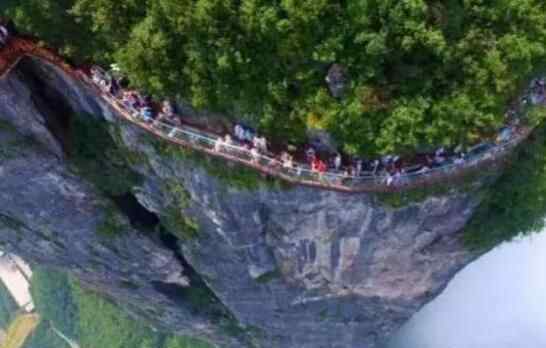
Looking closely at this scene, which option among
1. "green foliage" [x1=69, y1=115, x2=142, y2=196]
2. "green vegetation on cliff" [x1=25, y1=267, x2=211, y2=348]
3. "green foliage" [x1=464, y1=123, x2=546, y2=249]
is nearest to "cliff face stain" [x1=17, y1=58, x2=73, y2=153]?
"green foliage" [x1=69, y1=115, x2=142, y2=196]

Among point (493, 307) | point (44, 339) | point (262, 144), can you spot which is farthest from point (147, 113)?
point (44, 339)

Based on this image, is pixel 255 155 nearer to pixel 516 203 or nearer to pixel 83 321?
pixel 516 203

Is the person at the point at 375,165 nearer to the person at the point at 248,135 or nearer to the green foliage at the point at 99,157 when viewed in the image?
the person at the point at 248,135

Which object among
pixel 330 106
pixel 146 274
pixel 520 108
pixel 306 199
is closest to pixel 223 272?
pixel 146 274

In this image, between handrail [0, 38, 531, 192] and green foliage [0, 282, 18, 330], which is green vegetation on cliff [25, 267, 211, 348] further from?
handrail [0, 38, 531, 192]

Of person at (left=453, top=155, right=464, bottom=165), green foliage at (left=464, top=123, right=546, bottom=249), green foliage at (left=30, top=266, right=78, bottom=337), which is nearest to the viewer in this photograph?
person at (left=453, top=155, right=464, bottom=165)

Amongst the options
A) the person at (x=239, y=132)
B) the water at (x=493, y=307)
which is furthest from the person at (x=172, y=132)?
the water at (x=493, y=307)
